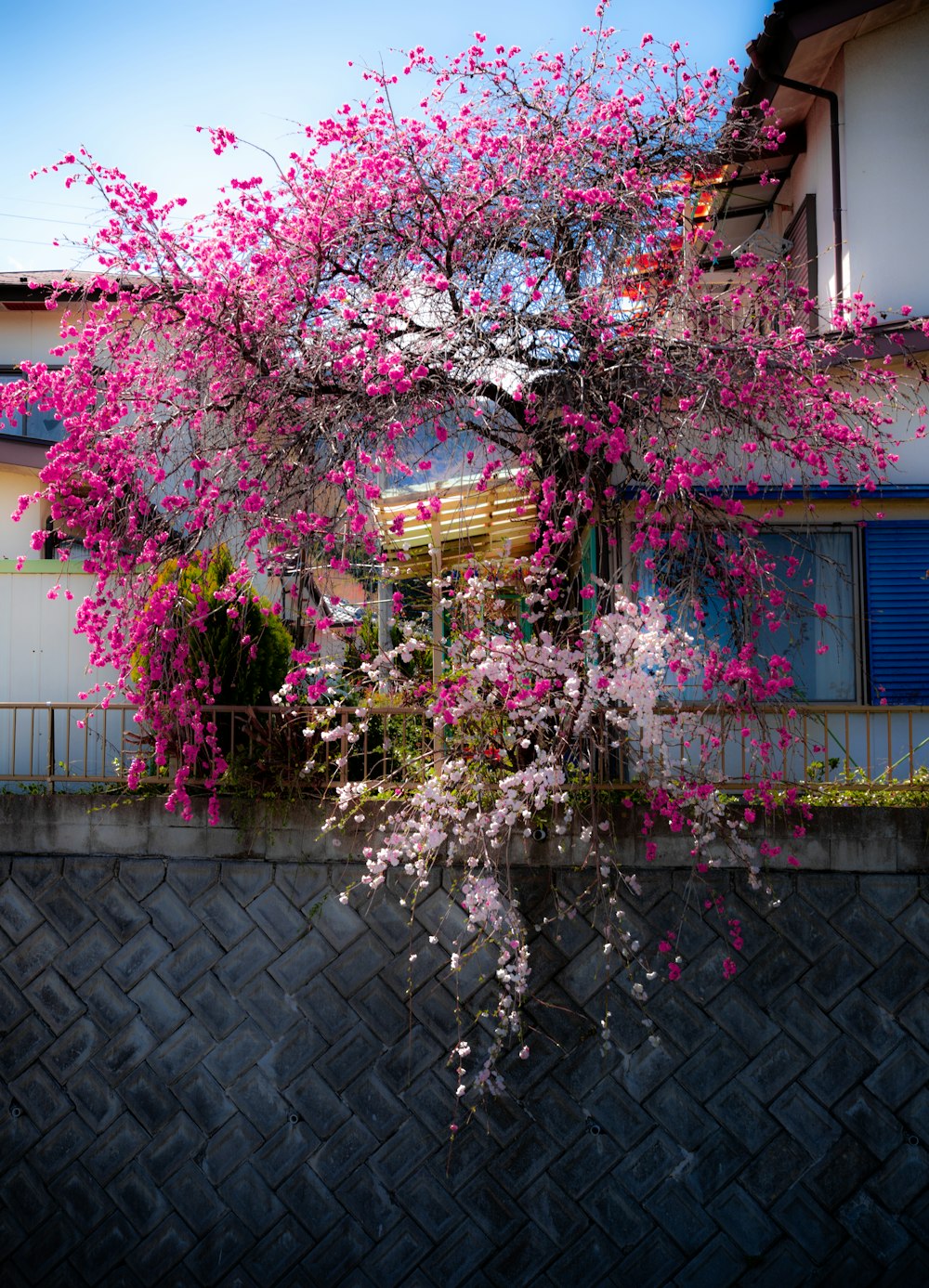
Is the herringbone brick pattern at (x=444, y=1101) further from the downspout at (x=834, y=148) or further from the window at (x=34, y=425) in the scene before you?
the window at (x=34, y=425)

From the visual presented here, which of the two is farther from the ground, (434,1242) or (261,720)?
(261,720)

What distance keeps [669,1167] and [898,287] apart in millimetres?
5932

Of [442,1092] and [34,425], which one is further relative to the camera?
[34,425]

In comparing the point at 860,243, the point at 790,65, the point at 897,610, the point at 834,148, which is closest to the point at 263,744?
the point at 897,610

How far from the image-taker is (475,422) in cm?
616

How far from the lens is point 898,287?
7.55m

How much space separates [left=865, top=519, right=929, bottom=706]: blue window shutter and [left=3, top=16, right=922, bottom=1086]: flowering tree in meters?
1.23

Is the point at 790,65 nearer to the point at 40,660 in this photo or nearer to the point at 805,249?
the point at 805,249

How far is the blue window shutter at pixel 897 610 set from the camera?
6.96 metres

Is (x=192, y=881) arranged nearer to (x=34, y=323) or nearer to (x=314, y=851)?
(x=314, y=851)

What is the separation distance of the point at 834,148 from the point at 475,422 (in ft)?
13.1

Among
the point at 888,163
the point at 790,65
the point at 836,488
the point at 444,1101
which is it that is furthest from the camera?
the point at 790,65

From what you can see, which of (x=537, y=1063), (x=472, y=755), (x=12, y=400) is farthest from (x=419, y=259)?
(x=537, y=1063)

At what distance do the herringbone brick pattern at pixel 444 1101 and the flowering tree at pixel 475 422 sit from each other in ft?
1.52
